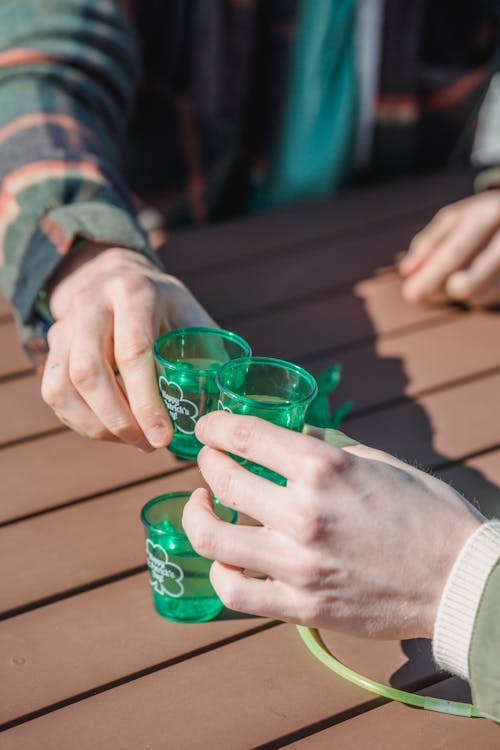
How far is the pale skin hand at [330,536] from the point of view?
85 cm

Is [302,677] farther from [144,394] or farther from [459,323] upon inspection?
[459,323]

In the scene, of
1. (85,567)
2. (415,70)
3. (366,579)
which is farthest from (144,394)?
(415,70)

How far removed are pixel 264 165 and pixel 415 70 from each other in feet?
1.49

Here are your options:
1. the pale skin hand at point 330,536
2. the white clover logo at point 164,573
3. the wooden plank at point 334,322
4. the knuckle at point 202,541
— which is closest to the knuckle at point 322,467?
the pale skin hand at point 330,536

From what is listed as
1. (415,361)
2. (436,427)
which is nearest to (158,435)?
(436,427)

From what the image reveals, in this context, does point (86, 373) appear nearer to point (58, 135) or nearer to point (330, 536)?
point (330, 536)

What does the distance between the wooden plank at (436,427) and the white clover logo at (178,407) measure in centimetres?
34

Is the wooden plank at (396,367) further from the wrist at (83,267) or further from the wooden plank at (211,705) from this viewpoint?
the wooden plank at (211,705)

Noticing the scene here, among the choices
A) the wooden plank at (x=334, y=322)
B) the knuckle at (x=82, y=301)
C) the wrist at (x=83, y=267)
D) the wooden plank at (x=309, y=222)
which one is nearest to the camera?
the knuckle at (x=82, y=301)

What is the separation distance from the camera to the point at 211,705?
910 millimetres

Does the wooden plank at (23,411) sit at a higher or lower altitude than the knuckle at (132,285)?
lower

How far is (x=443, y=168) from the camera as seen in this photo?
8.14ft

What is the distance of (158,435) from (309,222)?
1.05 m

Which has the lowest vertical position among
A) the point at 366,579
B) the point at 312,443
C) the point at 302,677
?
the point at 302,677
